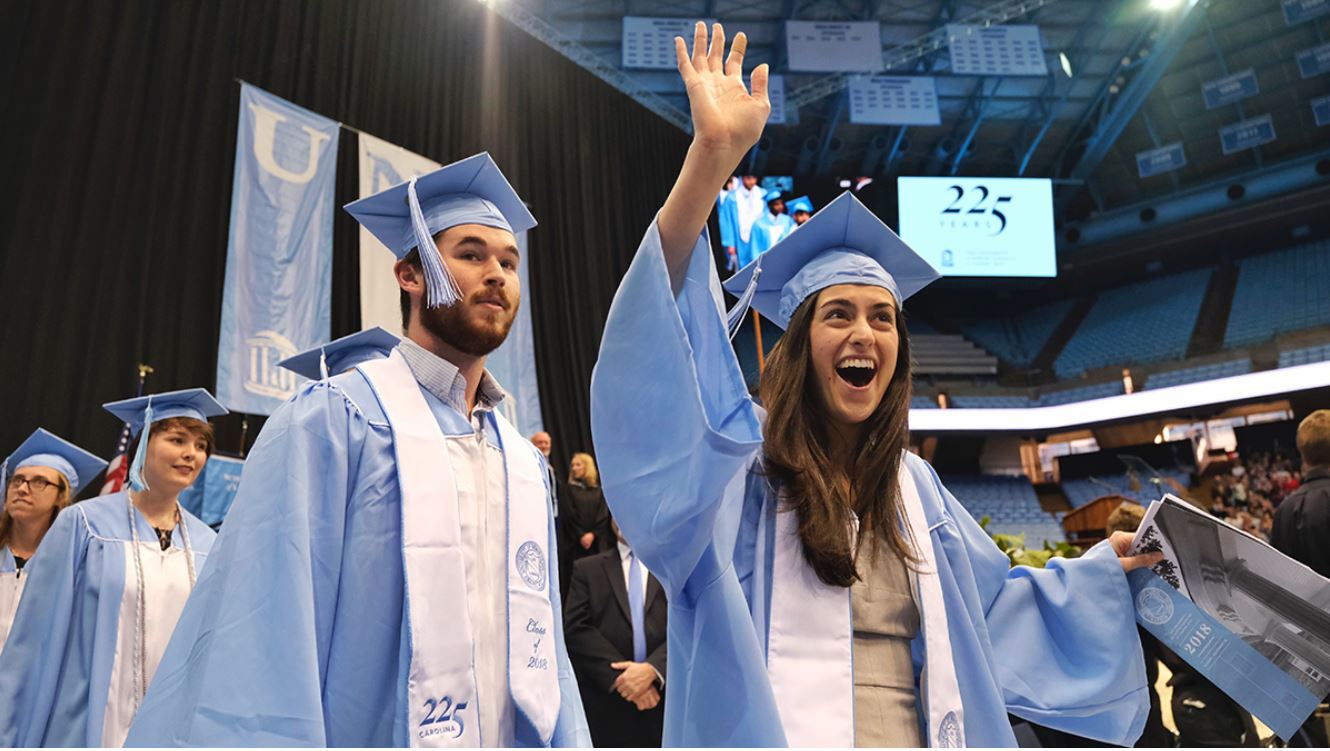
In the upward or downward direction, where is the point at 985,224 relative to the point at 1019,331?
upward

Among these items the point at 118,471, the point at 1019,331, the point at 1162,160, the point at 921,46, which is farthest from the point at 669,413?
the point at 1019,331

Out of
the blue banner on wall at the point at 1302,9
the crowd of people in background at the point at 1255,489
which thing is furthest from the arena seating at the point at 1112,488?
the blue banner on wall at the point at 1302,9

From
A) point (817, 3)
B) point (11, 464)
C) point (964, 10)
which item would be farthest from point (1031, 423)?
point (11, 464)

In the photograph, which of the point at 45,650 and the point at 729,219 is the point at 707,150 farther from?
the point at 729,219

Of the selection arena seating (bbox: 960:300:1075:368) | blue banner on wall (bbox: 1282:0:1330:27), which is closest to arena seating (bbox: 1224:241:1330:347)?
arena seating (bbox: 960:300:1075:368)

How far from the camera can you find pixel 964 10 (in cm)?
1516

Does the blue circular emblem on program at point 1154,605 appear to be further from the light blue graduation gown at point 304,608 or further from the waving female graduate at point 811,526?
the light blue graduation gown at point 304,608

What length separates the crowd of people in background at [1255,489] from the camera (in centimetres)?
1567

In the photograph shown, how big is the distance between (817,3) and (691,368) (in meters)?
14.6

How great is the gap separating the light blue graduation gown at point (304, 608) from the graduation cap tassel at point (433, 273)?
0.80ft

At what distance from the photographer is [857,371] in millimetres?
1802

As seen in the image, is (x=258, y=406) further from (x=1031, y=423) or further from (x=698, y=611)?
(x=1031, y=423)

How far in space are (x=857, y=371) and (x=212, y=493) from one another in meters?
5.08

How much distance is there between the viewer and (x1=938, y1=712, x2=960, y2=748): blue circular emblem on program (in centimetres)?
157
